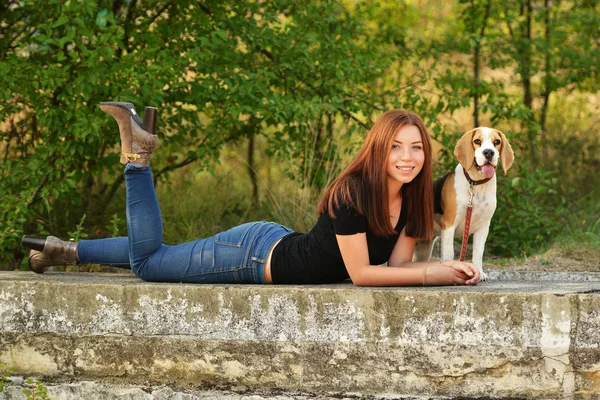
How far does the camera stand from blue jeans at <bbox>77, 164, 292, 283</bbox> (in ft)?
12.7

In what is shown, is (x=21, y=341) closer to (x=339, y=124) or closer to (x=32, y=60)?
(x=32, y=60)

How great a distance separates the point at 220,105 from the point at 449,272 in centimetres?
338

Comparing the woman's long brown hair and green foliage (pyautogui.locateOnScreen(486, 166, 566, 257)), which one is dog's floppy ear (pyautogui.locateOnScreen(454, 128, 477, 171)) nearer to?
the woman's long brown hair

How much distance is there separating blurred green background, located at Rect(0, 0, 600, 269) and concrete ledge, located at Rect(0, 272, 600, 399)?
196 centimetres

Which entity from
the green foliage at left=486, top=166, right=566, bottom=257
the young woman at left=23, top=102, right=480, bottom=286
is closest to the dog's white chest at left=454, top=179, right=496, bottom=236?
the young woman at left=23, top=102, right=480, bottom=286

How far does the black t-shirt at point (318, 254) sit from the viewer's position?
3.72m

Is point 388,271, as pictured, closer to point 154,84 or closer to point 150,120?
point 150,120

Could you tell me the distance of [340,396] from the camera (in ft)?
11.5

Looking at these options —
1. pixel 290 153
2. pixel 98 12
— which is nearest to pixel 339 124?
Answer: pixel 290 153

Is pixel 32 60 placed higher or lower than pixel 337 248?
Result: higher

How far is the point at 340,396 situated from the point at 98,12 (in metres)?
3.80

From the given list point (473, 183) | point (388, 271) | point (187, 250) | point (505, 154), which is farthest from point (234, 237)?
point (505, 154)

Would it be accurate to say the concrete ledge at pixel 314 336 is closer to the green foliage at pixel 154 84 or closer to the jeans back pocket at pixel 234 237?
the jeans back pocket at pixel 234 237

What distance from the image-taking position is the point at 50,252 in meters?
4.14
